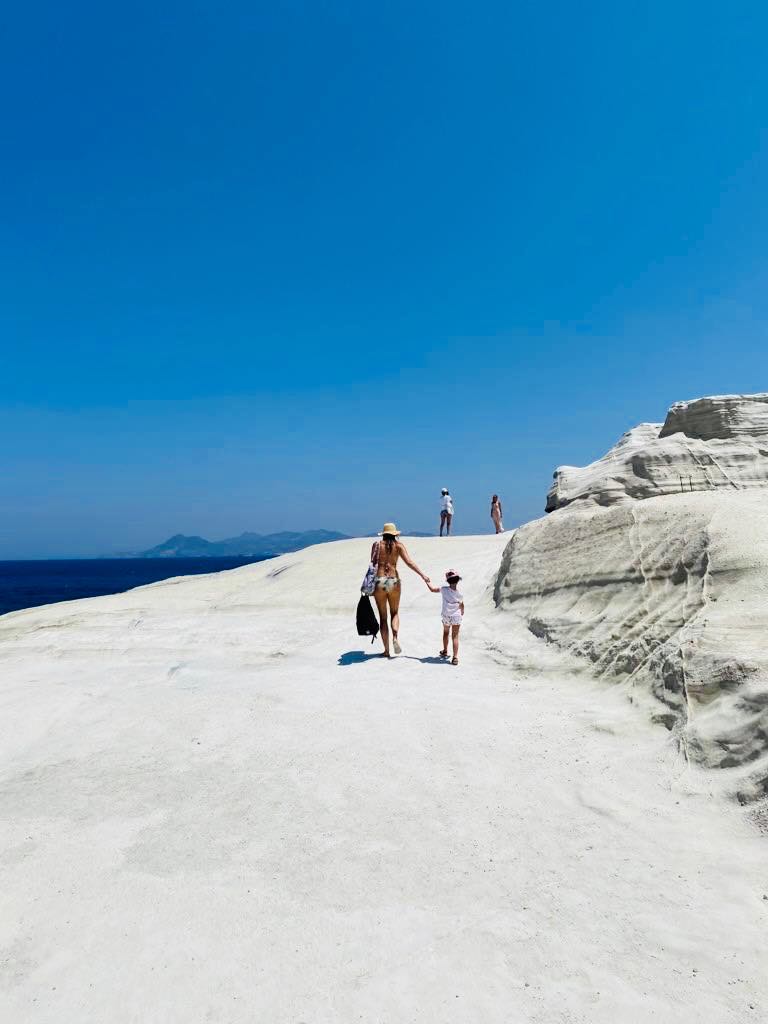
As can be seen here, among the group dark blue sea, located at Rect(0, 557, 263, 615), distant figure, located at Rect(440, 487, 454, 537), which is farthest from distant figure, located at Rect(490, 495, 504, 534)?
dark blue sea, located at Rect(0, 557, 263, 615)

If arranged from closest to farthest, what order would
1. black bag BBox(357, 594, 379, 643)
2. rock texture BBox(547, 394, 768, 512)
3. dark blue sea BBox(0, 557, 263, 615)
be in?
black bag BBox(357, 594, 379, 643) < rock texture BBox(547, 394, 768, 512) < dark blue sea BBox(0, 557, 263, 615)

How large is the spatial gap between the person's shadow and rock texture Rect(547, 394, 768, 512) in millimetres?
5172

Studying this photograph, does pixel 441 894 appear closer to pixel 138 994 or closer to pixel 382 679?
pixel 138 994

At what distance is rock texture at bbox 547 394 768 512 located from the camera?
37.6ft

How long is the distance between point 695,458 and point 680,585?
5796 millimetres

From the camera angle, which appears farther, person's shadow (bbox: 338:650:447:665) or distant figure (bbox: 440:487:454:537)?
distant figure (bbox: 440:487:454:537)

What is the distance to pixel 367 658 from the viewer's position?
28.1ft

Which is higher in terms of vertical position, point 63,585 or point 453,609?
point 453,609

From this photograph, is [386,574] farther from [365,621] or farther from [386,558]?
[365,621]

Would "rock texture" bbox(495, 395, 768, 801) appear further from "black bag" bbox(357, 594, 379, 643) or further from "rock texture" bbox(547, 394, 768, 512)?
"black bag" bbox(357, 594, 379, 643)

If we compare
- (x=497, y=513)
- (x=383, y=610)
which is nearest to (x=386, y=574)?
(x=383, y=610)

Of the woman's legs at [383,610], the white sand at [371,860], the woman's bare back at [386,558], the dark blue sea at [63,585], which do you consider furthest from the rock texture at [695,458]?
the dark blue sea at [63,585]

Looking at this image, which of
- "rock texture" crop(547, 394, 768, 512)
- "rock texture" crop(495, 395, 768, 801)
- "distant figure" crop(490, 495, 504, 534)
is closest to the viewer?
"rock texture" crop(495, 395, 768, 801)

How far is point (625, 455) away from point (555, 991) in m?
A: 11.9
